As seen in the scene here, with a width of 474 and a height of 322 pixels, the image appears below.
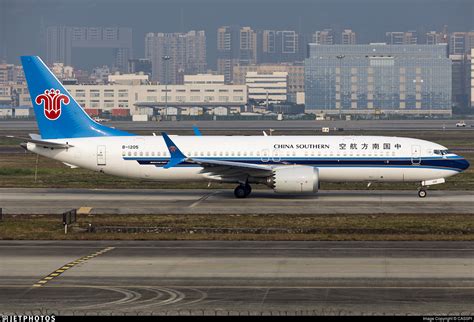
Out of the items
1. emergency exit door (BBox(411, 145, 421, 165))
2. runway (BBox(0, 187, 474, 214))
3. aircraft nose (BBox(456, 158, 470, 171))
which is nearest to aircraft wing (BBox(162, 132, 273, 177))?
runway (BBox(0, 187, 474, 214))

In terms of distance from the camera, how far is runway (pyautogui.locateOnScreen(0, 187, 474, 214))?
51797mm

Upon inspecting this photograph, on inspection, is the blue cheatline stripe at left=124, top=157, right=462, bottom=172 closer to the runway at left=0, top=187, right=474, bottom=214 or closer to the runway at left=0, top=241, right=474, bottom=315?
the runway at left=0, top=187, right=474, bottom=214

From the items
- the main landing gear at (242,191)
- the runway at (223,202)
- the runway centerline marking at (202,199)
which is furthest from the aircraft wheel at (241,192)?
the runway centerline marking at (202,199)

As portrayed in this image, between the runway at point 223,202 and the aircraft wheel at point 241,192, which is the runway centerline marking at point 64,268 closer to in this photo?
the runway at point 223,202

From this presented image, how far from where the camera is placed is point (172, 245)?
40.2 m

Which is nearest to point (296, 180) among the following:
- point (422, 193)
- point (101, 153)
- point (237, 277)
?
point (422, 193)

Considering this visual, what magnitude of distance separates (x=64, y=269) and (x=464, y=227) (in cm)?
1977

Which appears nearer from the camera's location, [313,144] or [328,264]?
[328,264]

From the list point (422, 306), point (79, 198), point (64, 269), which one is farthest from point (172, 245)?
point (79, 198)

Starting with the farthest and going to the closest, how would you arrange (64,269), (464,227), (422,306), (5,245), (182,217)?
(182,217)
(464,227)
(5,245)
(64,269)
(422,306)

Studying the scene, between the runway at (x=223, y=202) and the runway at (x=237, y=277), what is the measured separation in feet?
36.4

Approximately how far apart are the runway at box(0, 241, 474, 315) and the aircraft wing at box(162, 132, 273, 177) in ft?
51.8

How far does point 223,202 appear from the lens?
56.2m

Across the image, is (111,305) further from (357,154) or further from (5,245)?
(357,154)
